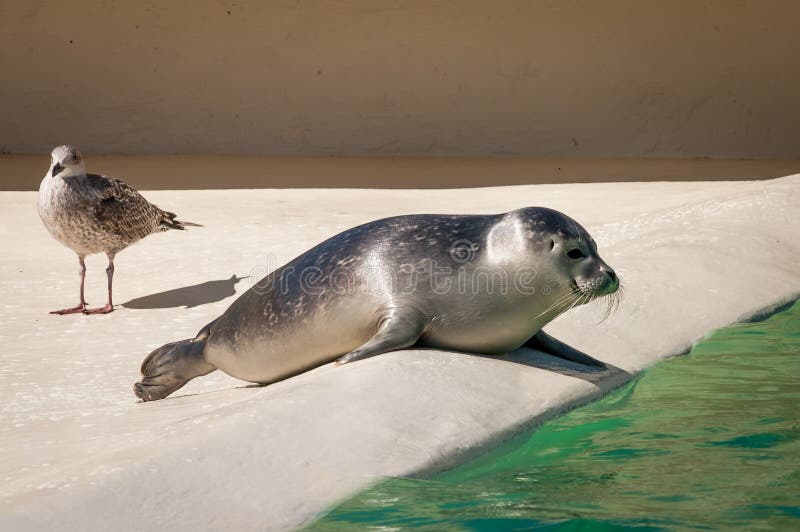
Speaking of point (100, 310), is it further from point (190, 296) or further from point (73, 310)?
point (190, 296)

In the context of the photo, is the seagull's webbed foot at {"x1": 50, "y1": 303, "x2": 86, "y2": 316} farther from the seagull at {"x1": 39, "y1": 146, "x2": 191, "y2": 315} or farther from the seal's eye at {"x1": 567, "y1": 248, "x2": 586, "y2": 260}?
the seal's eye at {"x1": 567, "y1": 248, "x2": 586, "y2": 260}

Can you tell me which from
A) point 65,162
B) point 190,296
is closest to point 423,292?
point 190,296

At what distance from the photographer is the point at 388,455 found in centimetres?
262

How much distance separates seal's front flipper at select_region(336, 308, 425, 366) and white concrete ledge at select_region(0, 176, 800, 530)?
0.06 metres

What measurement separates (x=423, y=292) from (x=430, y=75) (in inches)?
334

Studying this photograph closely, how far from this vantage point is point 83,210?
5863mm

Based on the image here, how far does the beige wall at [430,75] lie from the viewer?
11.4 m

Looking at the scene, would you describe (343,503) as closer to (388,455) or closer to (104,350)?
(388,455)

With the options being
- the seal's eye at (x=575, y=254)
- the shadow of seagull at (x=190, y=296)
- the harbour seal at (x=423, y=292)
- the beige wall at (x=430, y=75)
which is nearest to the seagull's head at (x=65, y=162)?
the shadow of seagull at (x=190, y=296)

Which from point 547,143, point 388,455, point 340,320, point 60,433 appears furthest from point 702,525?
point 547,143

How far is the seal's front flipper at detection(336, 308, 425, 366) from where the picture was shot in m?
3.27

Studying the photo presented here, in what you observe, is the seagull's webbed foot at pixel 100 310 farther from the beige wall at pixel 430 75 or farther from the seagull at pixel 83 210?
the beige wall at pixel 430 75

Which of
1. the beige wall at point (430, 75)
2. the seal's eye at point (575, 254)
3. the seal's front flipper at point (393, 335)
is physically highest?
the beige wall at point (430, 75)

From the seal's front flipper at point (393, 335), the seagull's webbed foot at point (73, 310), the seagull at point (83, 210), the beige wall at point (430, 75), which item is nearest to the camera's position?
the seal's front flipper at point (393, 335)
